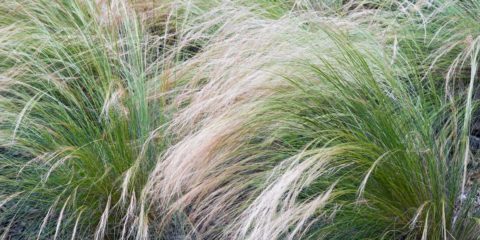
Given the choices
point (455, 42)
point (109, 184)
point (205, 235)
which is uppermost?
point (455, 42)

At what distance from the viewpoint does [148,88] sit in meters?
3.42

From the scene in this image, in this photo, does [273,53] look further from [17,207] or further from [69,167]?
[17,207]

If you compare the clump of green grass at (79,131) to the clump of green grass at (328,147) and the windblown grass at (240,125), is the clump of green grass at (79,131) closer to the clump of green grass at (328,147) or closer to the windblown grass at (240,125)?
the windblown grass at (240,125)

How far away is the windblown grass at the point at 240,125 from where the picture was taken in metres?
2.73

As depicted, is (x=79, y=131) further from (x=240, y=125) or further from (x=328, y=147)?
(x=328, y=147)

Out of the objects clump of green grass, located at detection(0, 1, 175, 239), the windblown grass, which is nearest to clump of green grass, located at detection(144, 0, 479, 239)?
the windblown grass

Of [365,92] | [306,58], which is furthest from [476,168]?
[306,58]

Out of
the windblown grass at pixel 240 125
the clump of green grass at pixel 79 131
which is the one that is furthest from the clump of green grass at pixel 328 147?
the clump of green grass at pixel 79 131

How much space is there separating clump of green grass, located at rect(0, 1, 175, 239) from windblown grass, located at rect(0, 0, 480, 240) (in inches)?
0.4

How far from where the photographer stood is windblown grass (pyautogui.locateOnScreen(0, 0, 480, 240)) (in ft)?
8.97

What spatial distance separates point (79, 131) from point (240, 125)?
893 millimetres

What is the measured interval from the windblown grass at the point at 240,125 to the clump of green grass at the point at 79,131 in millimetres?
10

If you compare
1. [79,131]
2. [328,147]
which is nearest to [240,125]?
[328,147]

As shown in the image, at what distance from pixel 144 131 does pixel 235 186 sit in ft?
1.98
